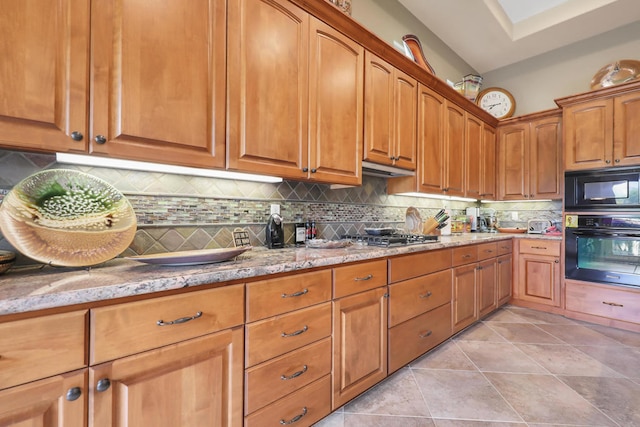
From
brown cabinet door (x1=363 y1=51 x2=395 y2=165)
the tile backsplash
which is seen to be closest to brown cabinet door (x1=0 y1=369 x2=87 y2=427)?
the tile backsplash

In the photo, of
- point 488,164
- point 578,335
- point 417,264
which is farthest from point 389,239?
point 488,164

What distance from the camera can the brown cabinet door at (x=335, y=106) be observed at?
5.38 ft

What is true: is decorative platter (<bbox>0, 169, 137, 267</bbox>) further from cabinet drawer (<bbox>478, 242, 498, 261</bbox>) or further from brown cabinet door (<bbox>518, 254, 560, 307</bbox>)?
brown cabinet door (<bbox>518, 254, 560, 307</bbox>)

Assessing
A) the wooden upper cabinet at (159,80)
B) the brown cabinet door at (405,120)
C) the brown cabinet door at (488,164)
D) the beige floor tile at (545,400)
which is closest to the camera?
the wooden upper cabinet at (159,80)

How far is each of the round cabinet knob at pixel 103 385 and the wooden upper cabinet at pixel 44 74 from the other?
2.49 ft

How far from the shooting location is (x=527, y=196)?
11.2 feet

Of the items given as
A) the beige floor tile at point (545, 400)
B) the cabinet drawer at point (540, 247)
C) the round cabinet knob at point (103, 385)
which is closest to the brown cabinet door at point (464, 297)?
the beige floor tile at point (545, 400)

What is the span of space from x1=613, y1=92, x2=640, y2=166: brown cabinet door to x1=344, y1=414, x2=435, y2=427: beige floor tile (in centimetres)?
302

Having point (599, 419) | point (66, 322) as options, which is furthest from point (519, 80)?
point (66, 322)

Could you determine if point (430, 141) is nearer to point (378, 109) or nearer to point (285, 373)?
point (378, 109)

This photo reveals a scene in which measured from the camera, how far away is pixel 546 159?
328 centimetres

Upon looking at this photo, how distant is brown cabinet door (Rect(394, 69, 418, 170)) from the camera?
2193 millimetres

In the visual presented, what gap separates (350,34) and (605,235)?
300cm

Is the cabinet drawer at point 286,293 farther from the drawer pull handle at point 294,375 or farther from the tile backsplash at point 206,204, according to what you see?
the tile backsplash at point 206,204
